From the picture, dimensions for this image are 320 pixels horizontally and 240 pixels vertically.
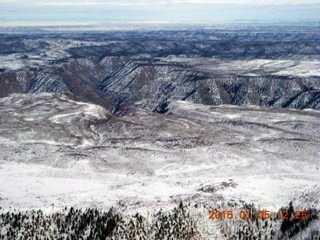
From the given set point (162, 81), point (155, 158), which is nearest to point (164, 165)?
point (155, 158)

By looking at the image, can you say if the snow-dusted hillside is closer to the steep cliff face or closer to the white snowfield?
the white snowfield

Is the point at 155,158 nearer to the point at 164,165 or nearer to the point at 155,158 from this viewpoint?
the point at 155,158

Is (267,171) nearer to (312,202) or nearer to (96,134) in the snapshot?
(312,202)

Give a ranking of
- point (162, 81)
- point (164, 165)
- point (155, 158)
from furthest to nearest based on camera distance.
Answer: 1. point (162, 81)
2. point (155, 158)
3. point (164, 165)

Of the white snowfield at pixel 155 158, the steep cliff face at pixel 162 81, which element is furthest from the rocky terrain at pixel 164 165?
the steep cliff face at pixel 162 81

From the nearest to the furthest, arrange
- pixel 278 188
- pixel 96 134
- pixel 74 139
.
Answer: pixel 278 188, pixel 74 139, pixel 96 134

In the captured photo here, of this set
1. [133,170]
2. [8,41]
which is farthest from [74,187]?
[8,41]

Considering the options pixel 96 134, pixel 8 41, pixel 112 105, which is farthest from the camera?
pixel 8 41

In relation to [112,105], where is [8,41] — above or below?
above

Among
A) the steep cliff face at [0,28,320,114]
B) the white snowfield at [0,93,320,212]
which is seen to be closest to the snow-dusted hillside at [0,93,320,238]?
the white snowfield at [0,93,320,212]
